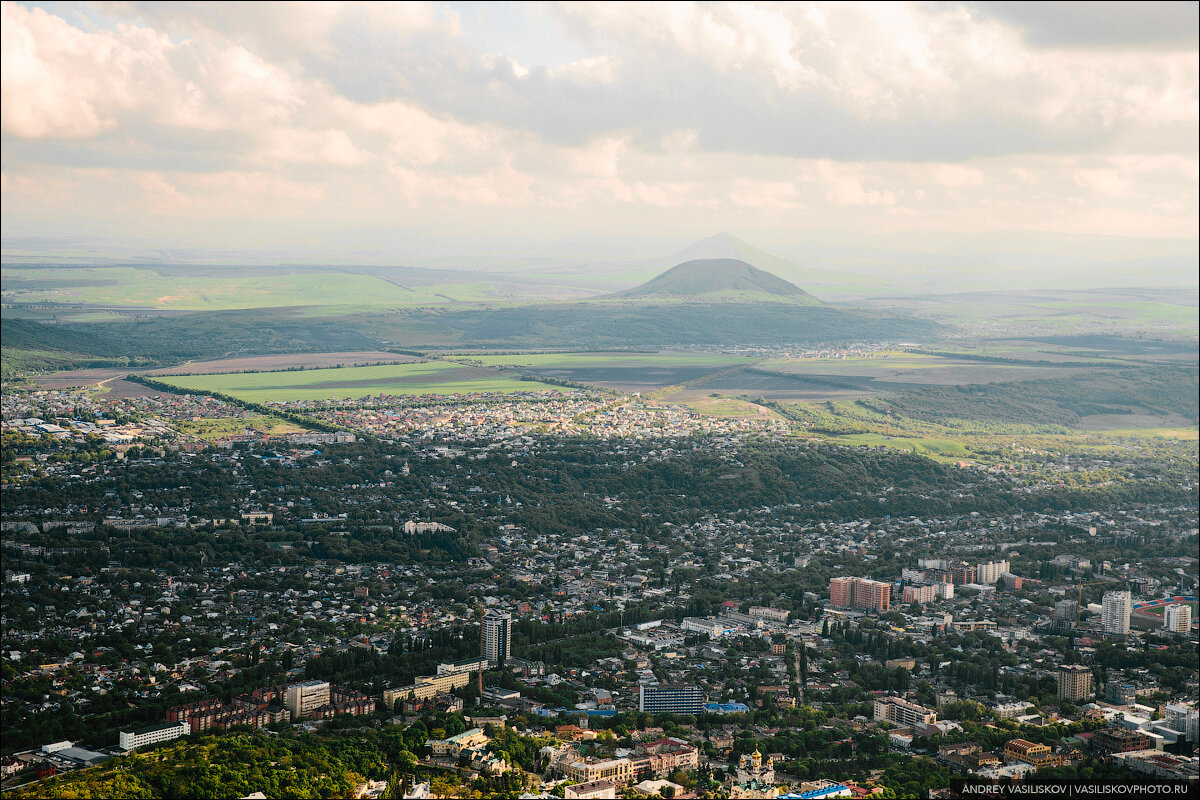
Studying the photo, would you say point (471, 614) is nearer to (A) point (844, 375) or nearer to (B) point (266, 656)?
(B) point (266, 656)

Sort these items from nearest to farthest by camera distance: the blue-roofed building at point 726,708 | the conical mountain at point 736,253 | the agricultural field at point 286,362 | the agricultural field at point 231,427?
the blue-roofed building at point 726,708 < the agricultural field at point 231,427 < the agricultural field at point 286,362 < the conical mountain at point 736,253

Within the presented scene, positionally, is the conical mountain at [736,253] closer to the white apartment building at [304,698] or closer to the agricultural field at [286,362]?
the agricultural field at [286,362]

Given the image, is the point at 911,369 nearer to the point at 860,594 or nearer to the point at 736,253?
the point at 860,594

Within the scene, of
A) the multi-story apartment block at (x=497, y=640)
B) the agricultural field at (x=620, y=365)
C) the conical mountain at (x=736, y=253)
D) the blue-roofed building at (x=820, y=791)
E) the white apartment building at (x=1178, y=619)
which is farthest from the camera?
the conical mountain at (x=736, y=253)

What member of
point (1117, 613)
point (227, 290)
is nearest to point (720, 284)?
point (227, 290)

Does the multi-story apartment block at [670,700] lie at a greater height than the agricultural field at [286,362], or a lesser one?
lesser

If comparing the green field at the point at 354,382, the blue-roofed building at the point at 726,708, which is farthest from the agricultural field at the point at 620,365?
the blue-roofed building at the point at 726,708
